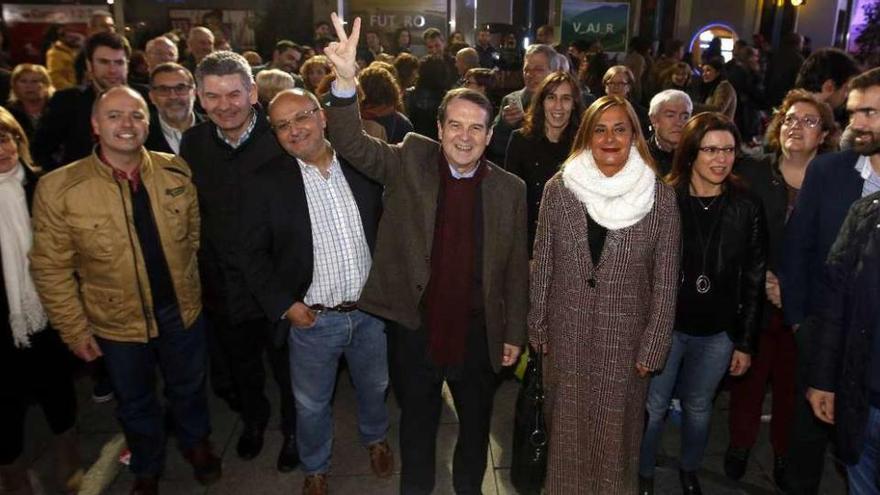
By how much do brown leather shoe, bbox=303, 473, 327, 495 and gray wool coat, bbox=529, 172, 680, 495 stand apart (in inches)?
48.2

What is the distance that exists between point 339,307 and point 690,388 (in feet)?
6.12

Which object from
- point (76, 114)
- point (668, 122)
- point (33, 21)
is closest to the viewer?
point (668, 122)

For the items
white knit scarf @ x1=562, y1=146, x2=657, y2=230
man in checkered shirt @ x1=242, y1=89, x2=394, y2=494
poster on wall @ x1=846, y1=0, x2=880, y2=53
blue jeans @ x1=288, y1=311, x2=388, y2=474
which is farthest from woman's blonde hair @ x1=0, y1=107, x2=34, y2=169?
poster on wall @ x1=846, y1=0, x2=880, y2=53

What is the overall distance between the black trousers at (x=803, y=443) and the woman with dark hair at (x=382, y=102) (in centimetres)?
305

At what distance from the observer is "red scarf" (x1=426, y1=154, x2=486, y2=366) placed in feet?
9.64

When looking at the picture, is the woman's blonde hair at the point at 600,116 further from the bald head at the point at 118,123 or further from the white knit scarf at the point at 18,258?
the white knit scarf at the point at 18,258

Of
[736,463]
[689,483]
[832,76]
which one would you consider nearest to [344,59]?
[689,483]

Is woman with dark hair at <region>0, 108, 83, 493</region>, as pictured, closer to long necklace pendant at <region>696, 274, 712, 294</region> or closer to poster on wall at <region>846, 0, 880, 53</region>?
long necklace pendant at <region>696, 274, 712, 294</region>

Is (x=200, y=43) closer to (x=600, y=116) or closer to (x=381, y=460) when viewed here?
(x=381, y=460)

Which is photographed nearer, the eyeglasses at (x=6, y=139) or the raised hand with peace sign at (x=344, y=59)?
the raised hand with peace sign at (x=344, y=59)

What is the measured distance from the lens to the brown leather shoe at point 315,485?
11.5 feet

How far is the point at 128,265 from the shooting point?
3082mm

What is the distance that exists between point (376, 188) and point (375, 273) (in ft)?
1.56

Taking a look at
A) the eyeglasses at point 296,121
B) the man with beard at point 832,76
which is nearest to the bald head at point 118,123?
the eyeglasses at point 296,121
